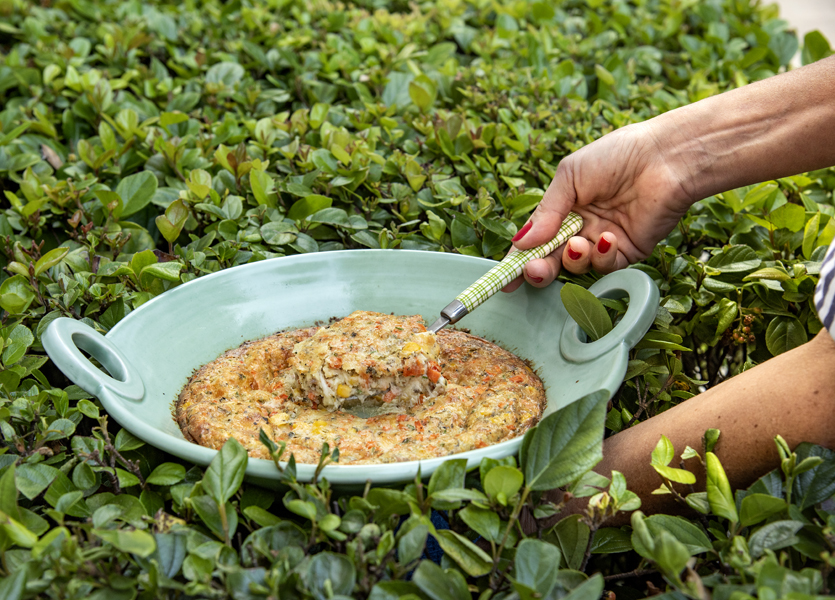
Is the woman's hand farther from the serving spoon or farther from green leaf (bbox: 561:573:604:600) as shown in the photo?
green leaf (bbox: 561:573:604:600)

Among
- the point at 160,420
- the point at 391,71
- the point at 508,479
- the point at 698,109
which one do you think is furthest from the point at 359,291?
the point at 391,71

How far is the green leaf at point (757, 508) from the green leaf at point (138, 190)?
1.89m

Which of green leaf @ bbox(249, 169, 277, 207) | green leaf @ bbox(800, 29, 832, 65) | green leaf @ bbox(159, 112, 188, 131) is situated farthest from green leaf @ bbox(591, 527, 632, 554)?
green leaf @ bbox(800, 29, 832, 65)

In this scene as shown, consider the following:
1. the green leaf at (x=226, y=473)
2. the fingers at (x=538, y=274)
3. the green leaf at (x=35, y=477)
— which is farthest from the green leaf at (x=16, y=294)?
the fingers at (x=538, y=274)

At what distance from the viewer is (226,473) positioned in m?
1.27

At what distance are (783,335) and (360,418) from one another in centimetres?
112

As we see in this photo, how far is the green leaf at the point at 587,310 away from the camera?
1.64 m

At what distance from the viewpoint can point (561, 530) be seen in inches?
51.5

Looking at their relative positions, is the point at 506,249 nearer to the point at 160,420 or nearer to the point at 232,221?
the point at 232,221

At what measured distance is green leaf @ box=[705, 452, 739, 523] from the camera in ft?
4.05

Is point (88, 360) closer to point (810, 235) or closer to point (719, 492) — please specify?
point (719, 492)

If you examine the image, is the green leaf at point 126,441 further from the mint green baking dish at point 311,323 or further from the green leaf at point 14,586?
the green leaf at point 14,586

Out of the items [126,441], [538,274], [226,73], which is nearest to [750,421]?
[538,274]

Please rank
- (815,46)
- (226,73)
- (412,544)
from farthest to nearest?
1. (815,46)
2. (226,73)
3. (412,544)
